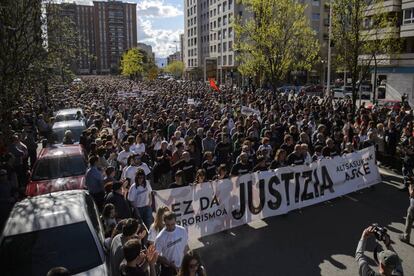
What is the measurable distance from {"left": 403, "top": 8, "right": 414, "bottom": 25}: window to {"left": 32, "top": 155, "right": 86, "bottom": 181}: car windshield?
4335 cm

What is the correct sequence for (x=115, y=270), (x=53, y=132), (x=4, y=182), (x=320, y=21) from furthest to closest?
(x=320, y=21), (x=53, y=132), (x=4, y=182), (x=115, y=270)

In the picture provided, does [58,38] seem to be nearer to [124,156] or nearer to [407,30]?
[124,156]

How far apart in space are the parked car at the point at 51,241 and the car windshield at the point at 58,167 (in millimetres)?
3307

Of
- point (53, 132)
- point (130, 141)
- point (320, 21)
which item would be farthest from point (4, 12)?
point (320, 21)

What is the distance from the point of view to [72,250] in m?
5.28

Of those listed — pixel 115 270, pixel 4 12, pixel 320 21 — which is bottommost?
pixel 115 270

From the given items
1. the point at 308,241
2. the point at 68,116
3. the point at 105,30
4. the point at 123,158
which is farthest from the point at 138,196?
the point at 105,30

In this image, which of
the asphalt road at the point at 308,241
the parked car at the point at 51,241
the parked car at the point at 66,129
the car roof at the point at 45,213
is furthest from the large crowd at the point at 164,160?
the asphalt road at the point at 308,241

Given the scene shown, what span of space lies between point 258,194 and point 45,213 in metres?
4.48

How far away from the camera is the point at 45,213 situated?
578 cm

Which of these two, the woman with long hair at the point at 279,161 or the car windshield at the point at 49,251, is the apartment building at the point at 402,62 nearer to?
the woman with long hair at the point at 279,161

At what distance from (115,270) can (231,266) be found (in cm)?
251

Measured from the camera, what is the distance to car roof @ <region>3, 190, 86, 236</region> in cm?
549

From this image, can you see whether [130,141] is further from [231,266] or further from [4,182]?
[231,266]
